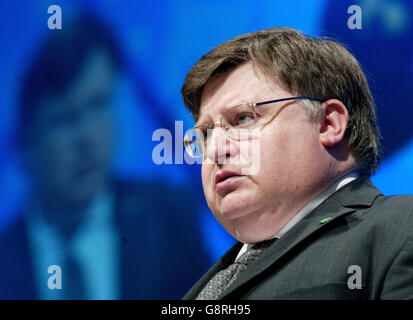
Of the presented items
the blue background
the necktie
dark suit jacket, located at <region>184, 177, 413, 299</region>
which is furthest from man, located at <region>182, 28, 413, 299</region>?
the necktie

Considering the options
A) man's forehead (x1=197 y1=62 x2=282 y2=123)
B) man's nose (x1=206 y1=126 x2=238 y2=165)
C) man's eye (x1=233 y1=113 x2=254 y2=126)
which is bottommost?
man's nose (x1=206 y1=126 x2=238 y2=165)

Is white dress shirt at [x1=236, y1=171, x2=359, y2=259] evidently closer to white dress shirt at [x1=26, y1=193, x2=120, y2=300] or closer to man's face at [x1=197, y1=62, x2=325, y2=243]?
man's face at [x1=197, y1=62, x2=325, y2=243]

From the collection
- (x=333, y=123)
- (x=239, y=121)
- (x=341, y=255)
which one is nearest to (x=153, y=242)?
(x=239, y=121)

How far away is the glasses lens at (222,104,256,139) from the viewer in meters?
1.64

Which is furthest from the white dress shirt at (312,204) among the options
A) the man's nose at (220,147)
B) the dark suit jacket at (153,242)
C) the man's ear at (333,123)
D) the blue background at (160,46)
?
the dark suit jacket at (153,242)

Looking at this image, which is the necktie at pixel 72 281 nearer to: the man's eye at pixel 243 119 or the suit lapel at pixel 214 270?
the suit lapel at pixel 214 270

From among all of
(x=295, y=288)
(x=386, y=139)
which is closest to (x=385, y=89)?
(x=386, y=139)

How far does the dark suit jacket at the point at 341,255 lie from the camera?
1.28 m

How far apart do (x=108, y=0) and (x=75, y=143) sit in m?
0.61

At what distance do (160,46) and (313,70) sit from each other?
83cm

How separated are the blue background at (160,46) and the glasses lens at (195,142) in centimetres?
29

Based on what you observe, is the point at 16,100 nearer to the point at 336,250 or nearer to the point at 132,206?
the point at 132,206

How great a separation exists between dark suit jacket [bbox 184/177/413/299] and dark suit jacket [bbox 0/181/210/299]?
0.80 m
